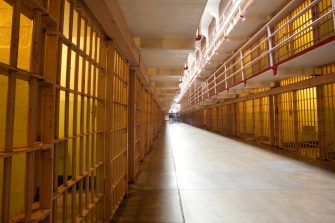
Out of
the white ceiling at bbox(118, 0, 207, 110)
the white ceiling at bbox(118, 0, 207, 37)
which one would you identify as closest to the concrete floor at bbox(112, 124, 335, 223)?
the white ceiling at bbox(118, 0, 207, 110)

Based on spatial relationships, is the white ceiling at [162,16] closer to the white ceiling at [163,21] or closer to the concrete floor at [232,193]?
the white ceiling at [163,21]

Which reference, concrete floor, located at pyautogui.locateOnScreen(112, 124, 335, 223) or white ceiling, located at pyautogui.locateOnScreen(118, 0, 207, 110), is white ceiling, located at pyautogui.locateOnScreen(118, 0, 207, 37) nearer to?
white ceiling, located at pyautogui.locateOnScreen(118, 0, 207, 110)

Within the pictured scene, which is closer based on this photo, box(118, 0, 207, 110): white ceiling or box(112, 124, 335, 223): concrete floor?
box(112, 124, 335, 223): concrete floor

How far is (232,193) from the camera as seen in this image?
3.88 meters

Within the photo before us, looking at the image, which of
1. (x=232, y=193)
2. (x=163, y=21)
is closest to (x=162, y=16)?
(x=163, y=21)

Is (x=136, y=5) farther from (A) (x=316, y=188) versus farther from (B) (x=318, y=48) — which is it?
(A) (x=316, y=188)

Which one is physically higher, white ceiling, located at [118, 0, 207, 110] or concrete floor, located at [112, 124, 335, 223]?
white ceiling, located at [118, 0, 207, 110]

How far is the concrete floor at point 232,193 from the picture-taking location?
301cm

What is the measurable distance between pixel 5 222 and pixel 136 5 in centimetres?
286

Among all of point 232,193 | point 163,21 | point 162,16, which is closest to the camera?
point 162,16

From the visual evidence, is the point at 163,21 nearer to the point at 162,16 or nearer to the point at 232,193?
the point at 162,16

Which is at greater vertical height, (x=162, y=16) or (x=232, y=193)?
(x=162, y=16)

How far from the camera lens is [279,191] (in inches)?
155

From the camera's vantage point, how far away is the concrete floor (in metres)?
3.01
